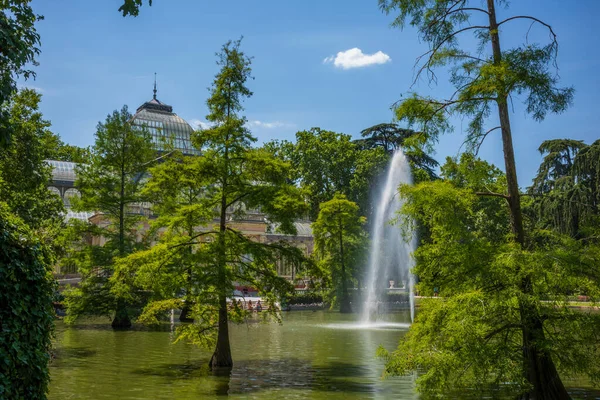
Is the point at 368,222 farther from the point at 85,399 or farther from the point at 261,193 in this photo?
the point at 85,399

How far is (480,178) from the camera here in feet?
37.0

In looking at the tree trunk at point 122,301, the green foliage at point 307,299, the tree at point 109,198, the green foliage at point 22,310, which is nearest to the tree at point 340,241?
the green foliage at point 307,299

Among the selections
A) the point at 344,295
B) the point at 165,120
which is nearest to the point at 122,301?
the point at 344,295

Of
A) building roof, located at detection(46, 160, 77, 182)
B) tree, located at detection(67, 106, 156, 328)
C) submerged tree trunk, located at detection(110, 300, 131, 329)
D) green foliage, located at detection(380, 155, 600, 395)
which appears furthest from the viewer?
building roof, located at detection(46, 160, 77, 182)

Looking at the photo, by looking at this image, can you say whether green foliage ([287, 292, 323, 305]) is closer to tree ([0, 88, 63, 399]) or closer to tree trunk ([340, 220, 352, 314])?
tree trunk ([340, 220, 352, 314])

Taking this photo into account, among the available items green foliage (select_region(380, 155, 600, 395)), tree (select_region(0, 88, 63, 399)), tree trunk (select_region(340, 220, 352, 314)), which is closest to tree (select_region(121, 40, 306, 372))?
green foliage (select_region(380, 155, 600, 395))

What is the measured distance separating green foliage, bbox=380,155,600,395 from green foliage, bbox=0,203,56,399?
5790mm

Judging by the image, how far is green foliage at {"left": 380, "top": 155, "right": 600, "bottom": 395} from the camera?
9234 mm

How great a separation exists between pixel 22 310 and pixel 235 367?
10.9 m

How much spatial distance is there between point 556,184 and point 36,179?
99.8 feet

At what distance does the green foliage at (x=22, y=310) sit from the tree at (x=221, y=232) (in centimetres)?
780

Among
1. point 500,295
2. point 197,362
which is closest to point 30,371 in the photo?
point 500,295

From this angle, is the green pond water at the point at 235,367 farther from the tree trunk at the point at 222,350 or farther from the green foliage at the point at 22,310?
Result: the green foliage at the point at 22,310

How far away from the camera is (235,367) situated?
1645 cm
